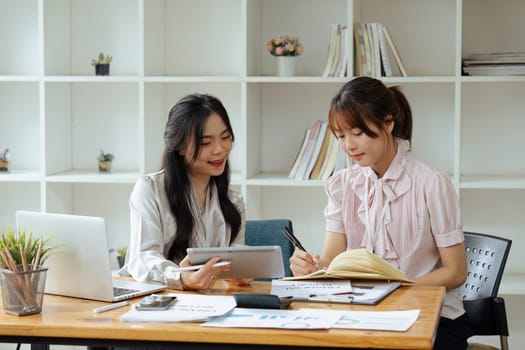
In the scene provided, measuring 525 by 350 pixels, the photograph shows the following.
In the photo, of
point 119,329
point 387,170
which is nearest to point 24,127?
point 387,170

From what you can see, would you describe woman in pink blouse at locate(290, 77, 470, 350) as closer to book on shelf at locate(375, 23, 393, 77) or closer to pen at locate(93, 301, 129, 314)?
pen at locate(93, 301, 129, 314)

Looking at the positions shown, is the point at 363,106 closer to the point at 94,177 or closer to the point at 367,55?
the point at 367,55

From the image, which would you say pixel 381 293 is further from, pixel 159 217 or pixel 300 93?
pixel 300 93

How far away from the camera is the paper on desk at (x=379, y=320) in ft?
6.86

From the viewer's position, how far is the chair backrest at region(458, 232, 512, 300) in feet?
10.1

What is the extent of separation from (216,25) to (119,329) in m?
2.52

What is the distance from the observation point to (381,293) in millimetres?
2439

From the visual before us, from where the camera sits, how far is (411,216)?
2879mm

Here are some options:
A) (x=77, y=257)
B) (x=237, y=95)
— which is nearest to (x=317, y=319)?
(x=77, y=257)

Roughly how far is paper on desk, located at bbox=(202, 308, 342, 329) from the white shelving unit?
1799 millimetres

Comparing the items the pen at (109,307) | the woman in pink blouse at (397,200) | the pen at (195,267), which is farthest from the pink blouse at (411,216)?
the pen at (109,307)

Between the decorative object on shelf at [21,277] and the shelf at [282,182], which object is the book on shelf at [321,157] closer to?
the shelf at [282,182]

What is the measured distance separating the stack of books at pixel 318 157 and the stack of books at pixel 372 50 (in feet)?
1.07

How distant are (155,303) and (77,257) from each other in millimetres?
266
